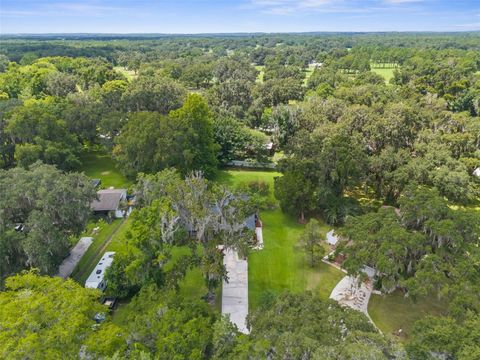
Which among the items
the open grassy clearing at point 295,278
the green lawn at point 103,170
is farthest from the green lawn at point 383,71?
the open grassy clearing at point 295,278

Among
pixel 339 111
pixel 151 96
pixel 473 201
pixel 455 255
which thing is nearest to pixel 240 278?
pixel 455 255

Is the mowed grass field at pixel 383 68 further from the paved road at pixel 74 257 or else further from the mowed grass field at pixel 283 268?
the paved road at pixel 74 257

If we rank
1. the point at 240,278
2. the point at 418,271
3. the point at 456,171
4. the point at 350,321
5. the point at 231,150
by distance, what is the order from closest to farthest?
the point at 350,321, the point at 418,271, the point at 240,278, the point at 456,171, the point at 231,150

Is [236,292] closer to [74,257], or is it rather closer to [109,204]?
[74,257]

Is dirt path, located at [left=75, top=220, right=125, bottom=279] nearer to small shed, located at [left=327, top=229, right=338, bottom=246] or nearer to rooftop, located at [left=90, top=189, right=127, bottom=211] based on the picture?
rooftop, located at [left=90, top=189, right=127, bottom=211]

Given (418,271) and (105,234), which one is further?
(105,234)

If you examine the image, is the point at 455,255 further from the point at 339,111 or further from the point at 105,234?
the point at 339,111

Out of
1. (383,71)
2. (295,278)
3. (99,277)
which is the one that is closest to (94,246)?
(99,277)
